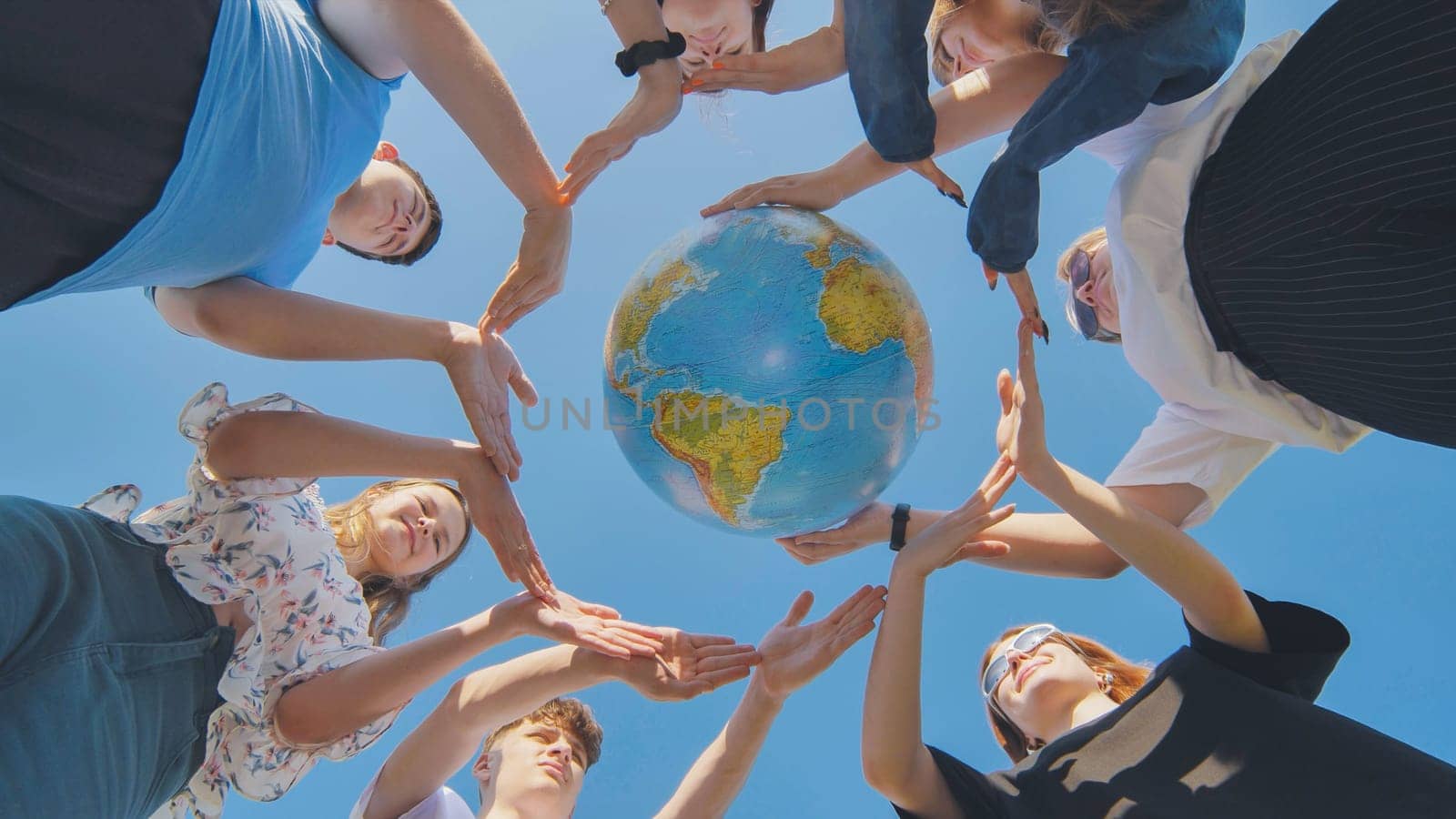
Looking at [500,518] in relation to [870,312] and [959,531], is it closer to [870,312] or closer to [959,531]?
[870,312]

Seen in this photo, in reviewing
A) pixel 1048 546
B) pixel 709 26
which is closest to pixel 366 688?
pixel 1048 546

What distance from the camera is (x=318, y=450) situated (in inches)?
106

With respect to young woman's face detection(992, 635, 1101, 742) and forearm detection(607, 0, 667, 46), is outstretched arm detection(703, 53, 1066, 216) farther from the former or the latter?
young woman's face detection(992, 635, 1101, 742)

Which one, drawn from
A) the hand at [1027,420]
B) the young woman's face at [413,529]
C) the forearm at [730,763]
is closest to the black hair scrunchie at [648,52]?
the hand at [1027,420]

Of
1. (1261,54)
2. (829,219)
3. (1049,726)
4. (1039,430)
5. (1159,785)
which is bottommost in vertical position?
(1049,726)

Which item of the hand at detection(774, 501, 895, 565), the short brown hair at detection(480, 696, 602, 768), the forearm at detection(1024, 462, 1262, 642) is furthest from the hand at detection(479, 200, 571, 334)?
the short brown hair at detection(480, 696, 602, 768)

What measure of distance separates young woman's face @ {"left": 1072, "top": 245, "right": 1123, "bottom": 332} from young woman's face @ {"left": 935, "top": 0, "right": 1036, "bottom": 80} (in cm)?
87

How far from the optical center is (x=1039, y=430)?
118 inches

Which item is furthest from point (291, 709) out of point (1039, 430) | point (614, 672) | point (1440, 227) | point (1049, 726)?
point (1440, 227)

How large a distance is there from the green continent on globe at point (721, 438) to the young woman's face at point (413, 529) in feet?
6.35

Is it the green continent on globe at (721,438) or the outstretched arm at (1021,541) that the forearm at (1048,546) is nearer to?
the outstretched arm at (1021,541)

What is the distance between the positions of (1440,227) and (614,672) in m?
2.74

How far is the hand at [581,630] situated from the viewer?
297cm

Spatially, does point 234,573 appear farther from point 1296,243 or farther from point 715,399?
point 1296,243
